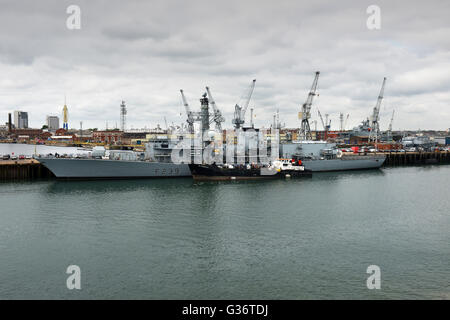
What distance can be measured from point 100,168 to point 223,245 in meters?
31.8

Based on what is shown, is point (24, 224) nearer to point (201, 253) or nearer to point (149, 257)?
point (149, 257)

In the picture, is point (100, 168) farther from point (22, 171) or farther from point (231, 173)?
point (231, 173)

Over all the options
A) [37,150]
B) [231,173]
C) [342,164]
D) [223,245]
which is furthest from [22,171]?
[37,150]

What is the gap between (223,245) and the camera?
20031 millimetres

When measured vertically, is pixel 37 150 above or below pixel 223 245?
above

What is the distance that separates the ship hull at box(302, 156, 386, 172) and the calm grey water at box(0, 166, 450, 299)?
996 inches

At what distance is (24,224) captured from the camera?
24.0m

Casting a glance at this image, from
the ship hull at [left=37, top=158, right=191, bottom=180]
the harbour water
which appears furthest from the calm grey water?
the harbour water

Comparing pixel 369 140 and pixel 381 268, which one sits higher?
pixel 369 140

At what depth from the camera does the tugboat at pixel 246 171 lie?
48562 millimetres
